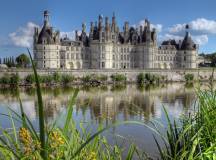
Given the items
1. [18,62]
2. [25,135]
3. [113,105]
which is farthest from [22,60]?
[25,135]

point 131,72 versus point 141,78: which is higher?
point 131,72

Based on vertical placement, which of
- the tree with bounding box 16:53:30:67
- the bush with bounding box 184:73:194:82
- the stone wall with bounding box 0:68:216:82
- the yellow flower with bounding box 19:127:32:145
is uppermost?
the tree with bounding box 16:53:30:67

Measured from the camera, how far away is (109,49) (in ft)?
190

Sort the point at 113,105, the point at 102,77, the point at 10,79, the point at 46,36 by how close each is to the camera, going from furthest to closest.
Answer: the point at 46,36 < the point at 102,77 < the point at 10,79 < the point at 113,105

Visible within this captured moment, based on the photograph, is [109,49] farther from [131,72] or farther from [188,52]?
[188,52]

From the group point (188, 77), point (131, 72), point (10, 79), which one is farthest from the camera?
point (188, 77)

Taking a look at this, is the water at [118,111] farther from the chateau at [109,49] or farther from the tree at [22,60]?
the tree at [22,60]

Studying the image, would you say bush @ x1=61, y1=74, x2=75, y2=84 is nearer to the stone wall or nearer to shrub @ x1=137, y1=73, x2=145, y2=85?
the stone wall

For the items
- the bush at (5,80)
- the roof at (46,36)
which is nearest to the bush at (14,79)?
the bush at (5,80)

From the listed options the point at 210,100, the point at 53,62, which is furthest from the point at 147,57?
the point at 210,100

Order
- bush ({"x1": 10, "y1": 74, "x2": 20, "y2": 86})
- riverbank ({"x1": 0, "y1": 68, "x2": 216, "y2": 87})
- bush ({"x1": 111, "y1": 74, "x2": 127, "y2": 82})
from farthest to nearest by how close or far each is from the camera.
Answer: bush ({"x1": 111, "y1": 74, "x2": 127, "y2": 82}) → riverbank ({"x1": 0, "y1": 68, "x2": 216, "y2": 87}) → bush ({"x1": 10, "y1": 74, "x2": 20, "y2": 86})

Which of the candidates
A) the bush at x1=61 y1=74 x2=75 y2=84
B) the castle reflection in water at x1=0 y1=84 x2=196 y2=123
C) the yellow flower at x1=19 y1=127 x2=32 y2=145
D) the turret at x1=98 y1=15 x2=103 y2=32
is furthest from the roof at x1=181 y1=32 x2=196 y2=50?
the yellow flower at x1=19 y1=127 x2=32 y2=145

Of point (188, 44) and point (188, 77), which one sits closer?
point (188, 77)

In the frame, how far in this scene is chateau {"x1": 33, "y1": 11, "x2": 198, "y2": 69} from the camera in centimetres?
5359
